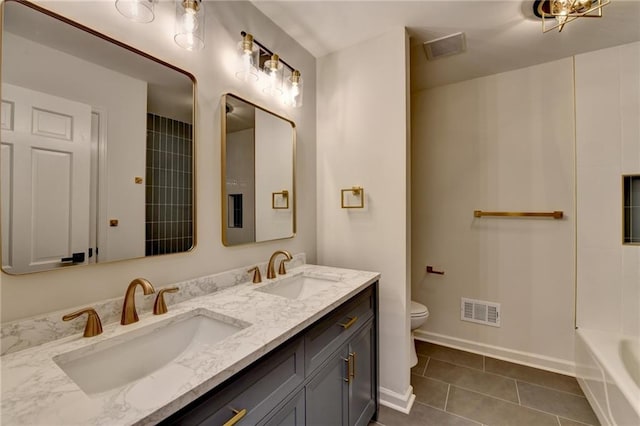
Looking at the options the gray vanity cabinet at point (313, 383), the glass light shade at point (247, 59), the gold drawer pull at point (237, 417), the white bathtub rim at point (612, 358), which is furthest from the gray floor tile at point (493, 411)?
the glass light shade at point (247, 59)

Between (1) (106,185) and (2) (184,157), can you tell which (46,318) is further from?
(2) (184,157)

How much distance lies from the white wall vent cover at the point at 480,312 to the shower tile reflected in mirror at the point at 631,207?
102 cm

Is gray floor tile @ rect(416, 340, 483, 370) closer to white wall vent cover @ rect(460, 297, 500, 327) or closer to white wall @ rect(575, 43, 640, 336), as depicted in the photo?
white wall vent cover @ rect(460, 297, 500, 327)

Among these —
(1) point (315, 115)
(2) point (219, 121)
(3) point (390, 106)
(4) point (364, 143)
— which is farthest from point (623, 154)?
(2) point (219, 121)

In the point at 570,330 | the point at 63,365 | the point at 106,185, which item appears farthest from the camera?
the point at 570,330

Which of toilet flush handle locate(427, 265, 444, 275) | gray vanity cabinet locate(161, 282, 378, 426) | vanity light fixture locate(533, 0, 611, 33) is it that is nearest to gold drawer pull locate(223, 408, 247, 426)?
gray vanity cabinet locate(161, 282, 378, 426)

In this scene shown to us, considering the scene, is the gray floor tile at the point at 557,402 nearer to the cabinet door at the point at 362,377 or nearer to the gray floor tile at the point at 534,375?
the gray floor tile at the point at 534,375

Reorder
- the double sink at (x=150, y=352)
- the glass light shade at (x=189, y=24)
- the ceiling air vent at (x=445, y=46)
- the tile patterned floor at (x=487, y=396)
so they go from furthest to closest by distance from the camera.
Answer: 1. the ceiling air vent at (x=445, y=46)
2. the tile patterned floor at (x=487, y=396)
3. the glass light shade at (x=189, y=24)
4. the double sink at (x=150, y=352)

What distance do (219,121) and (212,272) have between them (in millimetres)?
768

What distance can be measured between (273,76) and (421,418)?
2.29 m

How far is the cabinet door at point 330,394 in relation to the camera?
3.51 feet

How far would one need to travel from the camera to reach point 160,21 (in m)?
1.16

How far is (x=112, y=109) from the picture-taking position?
40.0 inches

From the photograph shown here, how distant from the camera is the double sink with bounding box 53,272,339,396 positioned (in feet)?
2.54
